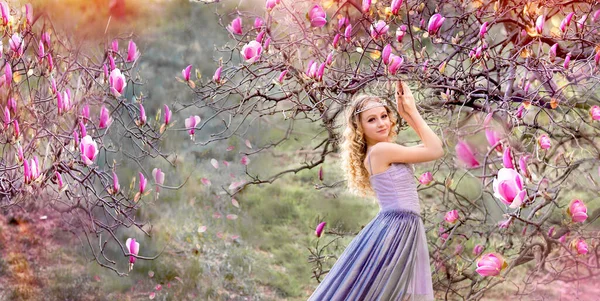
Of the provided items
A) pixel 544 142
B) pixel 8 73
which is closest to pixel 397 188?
pixel 544 142

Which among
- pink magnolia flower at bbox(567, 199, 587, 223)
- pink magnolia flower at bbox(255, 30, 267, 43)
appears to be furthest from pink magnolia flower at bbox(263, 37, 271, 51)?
pink magnolia flower at bbox(567, 199, 587, 223)

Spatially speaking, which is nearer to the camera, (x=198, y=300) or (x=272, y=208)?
(x=198, y=300)

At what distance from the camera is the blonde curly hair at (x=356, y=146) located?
1.93 m

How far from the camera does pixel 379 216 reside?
1852 mm

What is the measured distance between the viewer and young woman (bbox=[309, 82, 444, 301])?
5.79 ft

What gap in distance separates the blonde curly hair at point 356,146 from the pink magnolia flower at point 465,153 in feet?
1.22

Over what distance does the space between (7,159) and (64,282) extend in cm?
79

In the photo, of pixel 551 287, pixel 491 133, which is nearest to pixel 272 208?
pixel 551 287

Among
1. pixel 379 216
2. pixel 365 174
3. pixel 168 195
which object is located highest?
pixel 168 195

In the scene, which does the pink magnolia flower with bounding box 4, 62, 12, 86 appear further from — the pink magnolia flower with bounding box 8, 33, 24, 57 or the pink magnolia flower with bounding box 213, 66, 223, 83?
the pink magnolia flower with bounding box 213, 66, 223, 83

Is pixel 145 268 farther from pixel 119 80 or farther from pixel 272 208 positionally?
pixel 119 80

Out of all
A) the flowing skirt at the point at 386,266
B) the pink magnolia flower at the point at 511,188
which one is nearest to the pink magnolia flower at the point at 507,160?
the pink magnolia flower at the point at 511,188

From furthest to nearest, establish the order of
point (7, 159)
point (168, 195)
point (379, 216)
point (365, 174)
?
point (168, 195), point (7, 159), point (365, 174), point (379, 216)

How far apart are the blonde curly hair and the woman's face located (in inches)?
0.9
